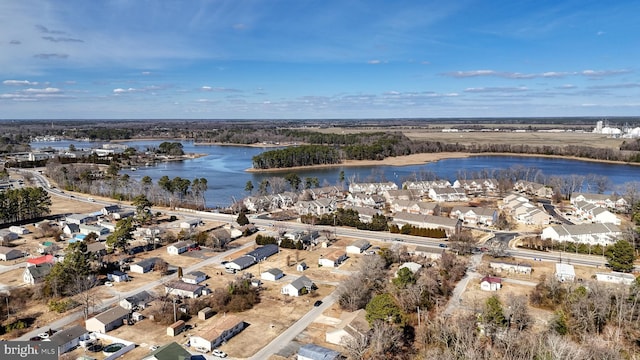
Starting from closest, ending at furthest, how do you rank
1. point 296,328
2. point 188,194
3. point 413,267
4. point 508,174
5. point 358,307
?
point 296,328
point 358,307
point 413,267
point 188,194
point 508,174

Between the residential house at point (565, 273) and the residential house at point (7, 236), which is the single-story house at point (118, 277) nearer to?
the residential house at point (7, 236)

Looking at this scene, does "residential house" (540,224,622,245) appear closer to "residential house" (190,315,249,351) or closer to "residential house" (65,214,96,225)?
"residential house" (190,315,249,351)

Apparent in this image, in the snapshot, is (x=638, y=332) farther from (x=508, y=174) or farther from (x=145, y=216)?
(x=508, y=174)

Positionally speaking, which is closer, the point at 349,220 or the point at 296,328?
the point at 296,328

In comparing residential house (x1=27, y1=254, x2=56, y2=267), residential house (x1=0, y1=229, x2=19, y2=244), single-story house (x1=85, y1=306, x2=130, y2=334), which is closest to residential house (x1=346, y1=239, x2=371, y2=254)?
single-story house (x1=85, y1=306, x2=130, y2=334)

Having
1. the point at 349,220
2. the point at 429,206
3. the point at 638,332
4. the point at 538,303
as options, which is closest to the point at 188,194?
the point at 349,220

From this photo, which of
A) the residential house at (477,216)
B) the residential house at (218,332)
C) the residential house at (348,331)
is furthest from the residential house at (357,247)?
the residential house at (477,216)
